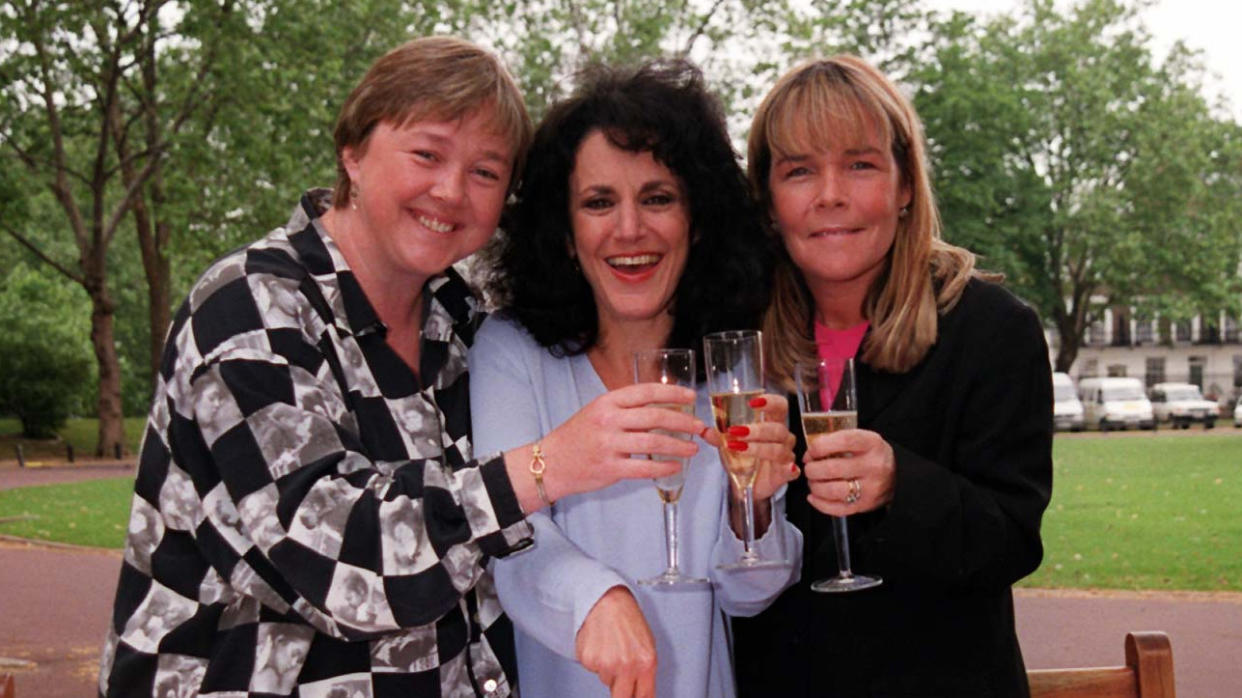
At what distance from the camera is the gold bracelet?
2018 millimetres

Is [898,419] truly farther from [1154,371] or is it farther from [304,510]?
[1154,371]

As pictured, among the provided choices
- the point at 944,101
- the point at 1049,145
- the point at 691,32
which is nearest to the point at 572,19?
the point at 691,32

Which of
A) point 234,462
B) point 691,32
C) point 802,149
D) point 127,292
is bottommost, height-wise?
point 234,462

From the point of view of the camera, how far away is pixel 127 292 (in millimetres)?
39438

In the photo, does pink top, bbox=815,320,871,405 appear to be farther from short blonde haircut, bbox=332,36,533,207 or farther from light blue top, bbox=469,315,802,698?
short blonde haircut, bbox=332,36,533,207

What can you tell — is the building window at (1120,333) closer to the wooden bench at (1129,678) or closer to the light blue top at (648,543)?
the wooden bench at (1129,678)

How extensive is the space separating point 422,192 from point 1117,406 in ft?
140

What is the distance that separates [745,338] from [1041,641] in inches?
339

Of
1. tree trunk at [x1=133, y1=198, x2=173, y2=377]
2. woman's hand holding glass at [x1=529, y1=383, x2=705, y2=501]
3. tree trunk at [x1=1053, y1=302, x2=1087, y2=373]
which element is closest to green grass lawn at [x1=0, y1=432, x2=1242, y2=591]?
tree trunk at [x1=133, y1=198, x2=173, y2=377]

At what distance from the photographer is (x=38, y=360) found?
33.4 metres

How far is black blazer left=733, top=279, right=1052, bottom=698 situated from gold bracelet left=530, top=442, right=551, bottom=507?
27.0 inches

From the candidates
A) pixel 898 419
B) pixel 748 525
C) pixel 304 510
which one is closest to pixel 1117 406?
pixel 898 419

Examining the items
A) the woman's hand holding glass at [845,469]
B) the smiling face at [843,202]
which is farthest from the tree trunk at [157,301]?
the woman's hand holding glass at [845,469]

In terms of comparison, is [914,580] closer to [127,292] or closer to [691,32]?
[691,32]
